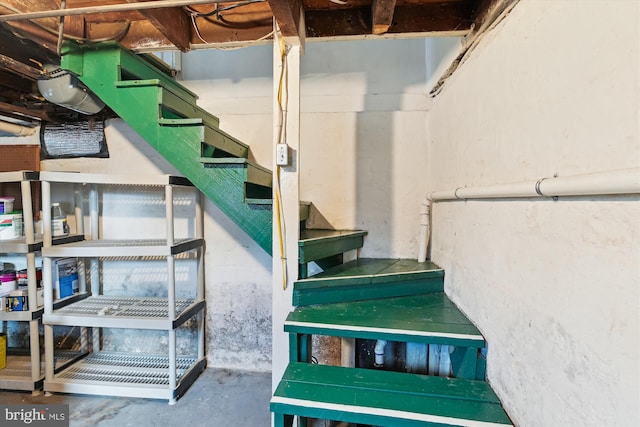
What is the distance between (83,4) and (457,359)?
2.36 meters

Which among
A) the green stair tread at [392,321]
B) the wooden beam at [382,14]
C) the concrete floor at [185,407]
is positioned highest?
the wooden beam at [382,14]

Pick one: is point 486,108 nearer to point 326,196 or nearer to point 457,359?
point 457,359

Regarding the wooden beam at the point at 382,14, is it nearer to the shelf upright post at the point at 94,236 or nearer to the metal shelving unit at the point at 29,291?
the metal shelving unit at the point at 29,291

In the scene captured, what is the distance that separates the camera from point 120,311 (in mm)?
2006

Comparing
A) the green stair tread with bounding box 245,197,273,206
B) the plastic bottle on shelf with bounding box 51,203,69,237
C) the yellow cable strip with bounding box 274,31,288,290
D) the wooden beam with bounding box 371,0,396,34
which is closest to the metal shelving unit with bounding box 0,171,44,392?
the plastic bottle on shelf with bounding box 51,203,69,237

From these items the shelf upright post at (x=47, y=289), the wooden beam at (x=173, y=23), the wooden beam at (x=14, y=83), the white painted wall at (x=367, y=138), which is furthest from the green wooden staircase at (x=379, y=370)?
the wooden beam at (x=14, y=83)

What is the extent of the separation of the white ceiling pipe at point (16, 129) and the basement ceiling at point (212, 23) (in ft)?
2.54

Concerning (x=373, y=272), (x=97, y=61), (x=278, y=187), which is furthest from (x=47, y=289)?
(x=373, y=272)

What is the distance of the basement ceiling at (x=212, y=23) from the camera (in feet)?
4.39

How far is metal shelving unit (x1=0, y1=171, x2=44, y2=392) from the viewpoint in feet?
6.08

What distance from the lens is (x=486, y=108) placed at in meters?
1.16

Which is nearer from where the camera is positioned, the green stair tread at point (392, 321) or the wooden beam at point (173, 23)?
the green stair tread at point (392, 321)

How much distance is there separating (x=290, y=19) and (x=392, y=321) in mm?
1346

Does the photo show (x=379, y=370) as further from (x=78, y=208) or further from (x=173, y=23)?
(x=78, y=208)
